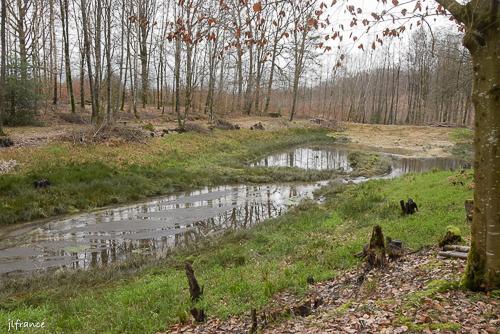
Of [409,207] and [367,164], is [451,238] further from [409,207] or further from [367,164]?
[367,164]

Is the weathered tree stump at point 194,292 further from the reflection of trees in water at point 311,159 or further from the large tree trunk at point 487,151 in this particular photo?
the reflection of trees in water at point 311,159

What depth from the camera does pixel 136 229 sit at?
526 inches

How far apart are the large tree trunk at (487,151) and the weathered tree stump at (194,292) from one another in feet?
13.9

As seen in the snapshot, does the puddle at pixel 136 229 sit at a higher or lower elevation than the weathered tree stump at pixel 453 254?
lower

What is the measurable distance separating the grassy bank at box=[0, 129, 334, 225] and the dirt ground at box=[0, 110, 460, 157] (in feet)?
11.4

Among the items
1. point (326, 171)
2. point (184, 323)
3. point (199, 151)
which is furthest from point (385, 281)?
point (199, 151)

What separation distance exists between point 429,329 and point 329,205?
424 inches

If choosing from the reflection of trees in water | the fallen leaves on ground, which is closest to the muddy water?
the fallen leaves on ground

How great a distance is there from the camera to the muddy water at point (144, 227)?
1109cm

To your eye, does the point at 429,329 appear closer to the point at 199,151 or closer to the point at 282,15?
the point at 282,15

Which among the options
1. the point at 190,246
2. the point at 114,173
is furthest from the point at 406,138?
the point at 190,246

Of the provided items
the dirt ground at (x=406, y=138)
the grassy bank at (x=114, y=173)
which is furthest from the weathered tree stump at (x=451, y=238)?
the dirt ground at (x=406, y=138)

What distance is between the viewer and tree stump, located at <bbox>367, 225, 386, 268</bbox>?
7.71 meters

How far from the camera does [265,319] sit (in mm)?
6117
